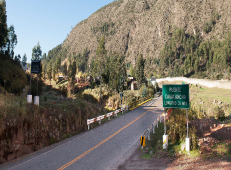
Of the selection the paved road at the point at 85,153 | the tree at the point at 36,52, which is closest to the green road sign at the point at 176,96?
the paved road at the point at 85,153

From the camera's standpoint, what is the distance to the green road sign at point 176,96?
37.1 feet

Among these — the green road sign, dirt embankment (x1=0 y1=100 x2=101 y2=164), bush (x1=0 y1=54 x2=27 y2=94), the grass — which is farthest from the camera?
bush (x1=0 y1=54 x2=27 y2=94)

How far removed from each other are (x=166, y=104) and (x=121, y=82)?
48205mm

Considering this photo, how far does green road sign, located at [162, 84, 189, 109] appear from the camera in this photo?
11.3 m

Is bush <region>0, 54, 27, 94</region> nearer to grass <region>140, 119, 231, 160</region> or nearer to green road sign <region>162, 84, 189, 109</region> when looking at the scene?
grass <region>140, 119, 231, 160</region>

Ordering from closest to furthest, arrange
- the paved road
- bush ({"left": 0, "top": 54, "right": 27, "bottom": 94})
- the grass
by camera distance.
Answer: the grass < the paved road < bush ({"left": 0, "top": 54, "right": 27, "bottom": 94})

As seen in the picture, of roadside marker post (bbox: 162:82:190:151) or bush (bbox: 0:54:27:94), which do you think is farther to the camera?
bush (bbox: 0:54:27:94)

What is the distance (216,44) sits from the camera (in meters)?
103

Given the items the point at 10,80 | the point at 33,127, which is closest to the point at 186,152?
the point at 33,127

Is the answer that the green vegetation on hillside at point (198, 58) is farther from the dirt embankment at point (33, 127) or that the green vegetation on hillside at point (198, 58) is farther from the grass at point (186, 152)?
the dirt embankment at point (33, 127)

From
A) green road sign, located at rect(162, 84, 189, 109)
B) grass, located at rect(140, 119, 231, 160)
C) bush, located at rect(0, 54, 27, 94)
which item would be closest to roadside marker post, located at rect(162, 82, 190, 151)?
Answer: green road sign, located at rect(162, 84, 189, 109)

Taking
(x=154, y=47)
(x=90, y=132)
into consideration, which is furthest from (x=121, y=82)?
(x=154, y=47)

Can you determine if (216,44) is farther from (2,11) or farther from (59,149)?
(59,149)

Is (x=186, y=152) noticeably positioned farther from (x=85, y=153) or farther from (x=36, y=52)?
(x=36, y=52)
